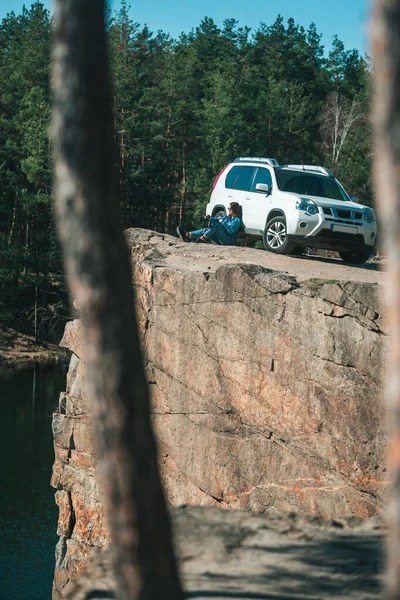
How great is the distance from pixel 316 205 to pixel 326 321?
159 inches

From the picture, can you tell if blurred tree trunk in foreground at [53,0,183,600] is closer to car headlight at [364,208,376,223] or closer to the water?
car headlight at [364,208,376,223]

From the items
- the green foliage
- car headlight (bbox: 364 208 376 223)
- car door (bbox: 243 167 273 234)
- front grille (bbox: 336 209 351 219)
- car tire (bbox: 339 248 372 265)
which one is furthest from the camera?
the green foliage

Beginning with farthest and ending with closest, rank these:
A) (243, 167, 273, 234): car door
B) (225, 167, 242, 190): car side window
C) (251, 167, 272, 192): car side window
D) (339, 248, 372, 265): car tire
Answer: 1. (225, 167, 242, 190): car side window
2. (251, 167, 272, 192): car side window
3. (339, 248, 372, 265): car tire
4. (243, 167, 273, 234): car door

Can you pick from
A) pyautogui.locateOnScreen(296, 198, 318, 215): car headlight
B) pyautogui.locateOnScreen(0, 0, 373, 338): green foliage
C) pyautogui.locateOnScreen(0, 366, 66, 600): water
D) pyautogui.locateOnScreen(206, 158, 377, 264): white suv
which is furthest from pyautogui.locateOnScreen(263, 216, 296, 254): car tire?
pyautogui.locateOnScreen(0, 0, 373, 338): green foliage

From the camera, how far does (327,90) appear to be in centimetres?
6338

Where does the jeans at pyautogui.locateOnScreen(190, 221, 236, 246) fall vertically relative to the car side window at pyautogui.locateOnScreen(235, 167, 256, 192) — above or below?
below

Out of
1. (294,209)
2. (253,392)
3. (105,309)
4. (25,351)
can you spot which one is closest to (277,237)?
(294,209)

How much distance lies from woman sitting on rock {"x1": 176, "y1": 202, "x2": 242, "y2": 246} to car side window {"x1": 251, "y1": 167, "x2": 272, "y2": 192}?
57 centimetres

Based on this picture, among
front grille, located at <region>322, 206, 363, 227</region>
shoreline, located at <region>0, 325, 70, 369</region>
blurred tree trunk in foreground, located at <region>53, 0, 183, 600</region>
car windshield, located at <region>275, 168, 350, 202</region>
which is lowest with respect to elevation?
shoreline, located at <region>0, 325, 70, 369</region>

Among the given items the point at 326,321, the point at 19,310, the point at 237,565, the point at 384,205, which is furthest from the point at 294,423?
the point at 19,310

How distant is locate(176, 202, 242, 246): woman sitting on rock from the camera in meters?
18.1

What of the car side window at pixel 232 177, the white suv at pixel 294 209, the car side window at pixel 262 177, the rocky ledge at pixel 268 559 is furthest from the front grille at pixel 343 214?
the rocky ledge at pixel 268 559

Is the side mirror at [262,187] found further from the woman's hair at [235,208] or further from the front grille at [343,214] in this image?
the front grille at [343,214]

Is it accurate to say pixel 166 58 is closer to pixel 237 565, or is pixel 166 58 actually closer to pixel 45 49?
pixel 45 49
